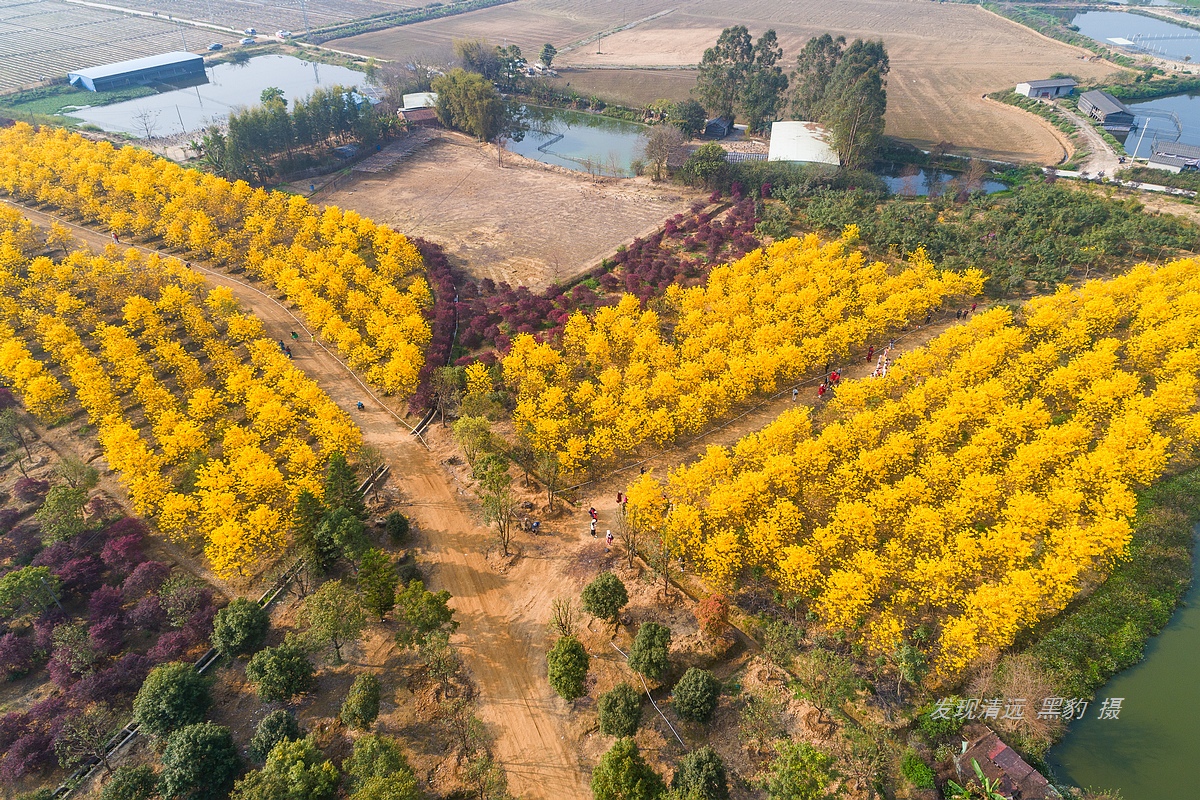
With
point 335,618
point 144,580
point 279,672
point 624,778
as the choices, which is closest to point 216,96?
point 144,580

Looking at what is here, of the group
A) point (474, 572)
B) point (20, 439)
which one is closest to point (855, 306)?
point (474, 572)

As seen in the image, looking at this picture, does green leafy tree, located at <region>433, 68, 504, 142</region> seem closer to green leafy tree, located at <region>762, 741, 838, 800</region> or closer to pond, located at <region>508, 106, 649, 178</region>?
pond, located at <region>508, 106, 649, 178</region>

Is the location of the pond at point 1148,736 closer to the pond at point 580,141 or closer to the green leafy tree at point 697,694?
the green leafy tree at point 697,694

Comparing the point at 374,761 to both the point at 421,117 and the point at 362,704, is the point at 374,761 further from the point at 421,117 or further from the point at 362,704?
the point at 421,117

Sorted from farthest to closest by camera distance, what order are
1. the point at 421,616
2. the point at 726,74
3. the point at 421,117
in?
the point at 421,117, the point at 726,74, the point at 421,616

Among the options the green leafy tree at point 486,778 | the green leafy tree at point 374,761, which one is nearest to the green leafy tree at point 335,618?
the green leafy tree at point 374,761

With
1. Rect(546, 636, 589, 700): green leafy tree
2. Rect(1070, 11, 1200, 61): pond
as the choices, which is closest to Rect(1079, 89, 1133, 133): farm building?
→ Rect(1070, 11, 1200, 61): pond
